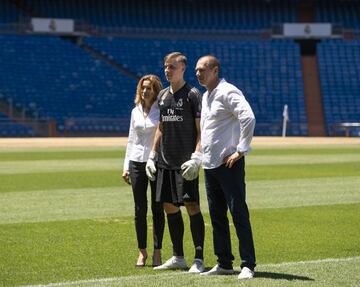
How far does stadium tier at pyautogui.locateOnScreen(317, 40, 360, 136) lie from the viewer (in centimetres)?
5262

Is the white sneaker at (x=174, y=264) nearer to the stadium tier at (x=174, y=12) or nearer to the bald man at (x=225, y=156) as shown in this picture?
the bald man at (x=225, y=156)

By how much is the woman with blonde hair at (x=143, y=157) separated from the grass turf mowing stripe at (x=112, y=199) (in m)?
3.87

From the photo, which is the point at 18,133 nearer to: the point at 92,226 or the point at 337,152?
the point at 337,152

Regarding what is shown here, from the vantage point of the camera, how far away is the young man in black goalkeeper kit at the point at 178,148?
9.37 meters

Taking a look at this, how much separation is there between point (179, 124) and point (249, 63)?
47170 millimetres

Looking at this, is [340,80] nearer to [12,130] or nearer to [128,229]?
[12,130]

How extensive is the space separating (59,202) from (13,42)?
3851cm

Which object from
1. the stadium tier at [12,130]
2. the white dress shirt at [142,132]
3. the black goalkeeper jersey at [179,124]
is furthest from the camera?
the stadium tier at [12,130]

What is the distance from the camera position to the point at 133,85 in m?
52.8

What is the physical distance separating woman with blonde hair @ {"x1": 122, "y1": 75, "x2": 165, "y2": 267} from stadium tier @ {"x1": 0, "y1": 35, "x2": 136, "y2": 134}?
38.2 metres

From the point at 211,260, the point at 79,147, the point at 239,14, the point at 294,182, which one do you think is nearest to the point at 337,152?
the point at 79,147

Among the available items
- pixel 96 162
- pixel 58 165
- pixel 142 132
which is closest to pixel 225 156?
pixel 142 132

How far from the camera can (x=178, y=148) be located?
9.46m

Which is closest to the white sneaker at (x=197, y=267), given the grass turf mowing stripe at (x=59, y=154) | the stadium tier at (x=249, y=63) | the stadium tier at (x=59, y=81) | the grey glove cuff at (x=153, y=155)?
the grey glove cuff at (x=153, y=155)
